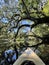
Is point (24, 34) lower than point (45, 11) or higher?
lower

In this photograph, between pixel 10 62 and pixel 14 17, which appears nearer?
pixel 14 17

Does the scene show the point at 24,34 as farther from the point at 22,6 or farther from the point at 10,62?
the point at 10,62

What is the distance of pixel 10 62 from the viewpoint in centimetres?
1758

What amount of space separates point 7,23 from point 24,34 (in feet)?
4.36

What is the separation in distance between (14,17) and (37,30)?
1.68 metres

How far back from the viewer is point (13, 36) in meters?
15.0

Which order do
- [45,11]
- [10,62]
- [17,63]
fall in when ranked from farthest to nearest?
[10,62], [45,11], [17,63]

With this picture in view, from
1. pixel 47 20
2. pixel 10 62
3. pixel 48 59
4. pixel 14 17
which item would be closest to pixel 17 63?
pixel 47 20

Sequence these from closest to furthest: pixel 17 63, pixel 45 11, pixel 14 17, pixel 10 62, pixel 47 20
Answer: pixel 17 63
pixel 45 11
pixel 47 20
pixel 14 17
pixel 10 62

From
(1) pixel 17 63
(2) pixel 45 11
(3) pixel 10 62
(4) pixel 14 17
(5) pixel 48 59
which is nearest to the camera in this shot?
→ (1) pixel 17 63

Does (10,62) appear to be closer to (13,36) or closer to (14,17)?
(13,36)

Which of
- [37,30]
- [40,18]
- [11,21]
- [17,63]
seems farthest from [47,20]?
[17,63]

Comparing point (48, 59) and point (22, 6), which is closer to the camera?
A: point (22, 6)

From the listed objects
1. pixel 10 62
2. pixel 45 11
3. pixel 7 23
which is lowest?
pixel 10 62
